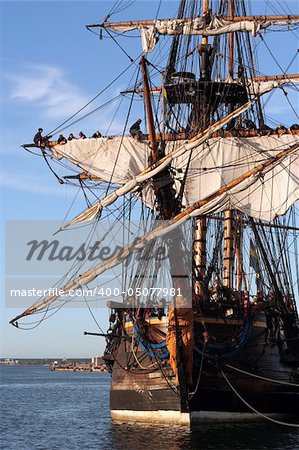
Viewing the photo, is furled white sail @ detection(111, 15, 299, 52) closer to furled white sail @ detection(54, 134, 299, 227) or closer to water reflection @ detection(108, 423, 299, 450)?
furled white sail @ detection(54, 134, 299, 227)

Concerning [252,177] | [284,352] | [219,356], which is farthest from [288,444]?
[252,177]

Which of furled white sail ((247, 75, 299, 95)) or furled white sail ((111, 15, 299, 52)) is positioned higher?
furled white sail ((111, 15, 299, 52))

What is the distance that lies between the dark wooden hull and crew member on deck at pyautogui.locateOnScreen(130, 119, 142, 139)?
37.0 feet

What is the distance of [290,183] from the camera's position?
41156mm

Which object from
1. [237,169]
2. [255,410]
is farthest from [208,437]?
[237,169]

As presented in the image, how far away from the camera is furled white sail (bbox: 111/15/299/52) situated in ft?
140

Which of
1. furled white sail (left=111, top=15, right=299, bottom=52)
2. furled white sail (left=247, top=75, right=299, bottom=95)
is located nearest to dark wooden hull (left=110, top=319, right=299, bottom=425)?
furled white sail (left=247, top=75, right=299, bottom=95)

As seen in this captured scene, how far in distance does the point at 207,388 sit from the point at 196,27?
762 inches

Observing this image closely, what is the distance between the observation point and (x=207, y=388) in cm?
3309

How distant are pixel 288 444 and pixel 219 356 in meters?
4.36

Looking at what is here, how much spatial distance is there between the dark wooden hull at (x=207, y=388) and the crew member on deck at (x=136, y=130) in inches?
444

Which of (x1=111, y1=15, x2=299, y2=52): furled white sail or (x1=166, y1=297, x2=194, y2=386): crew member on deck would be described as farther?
(x1=111, y1=15, x2=299, y2=52): furled white sail

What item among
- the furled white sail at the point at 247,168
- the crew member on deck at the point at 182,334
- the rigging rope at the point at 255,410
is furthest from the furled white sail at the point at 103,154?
the rigging rope at the point at 255,410

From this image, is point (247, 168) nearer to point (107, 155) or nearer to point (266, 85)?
point (266, 85)
